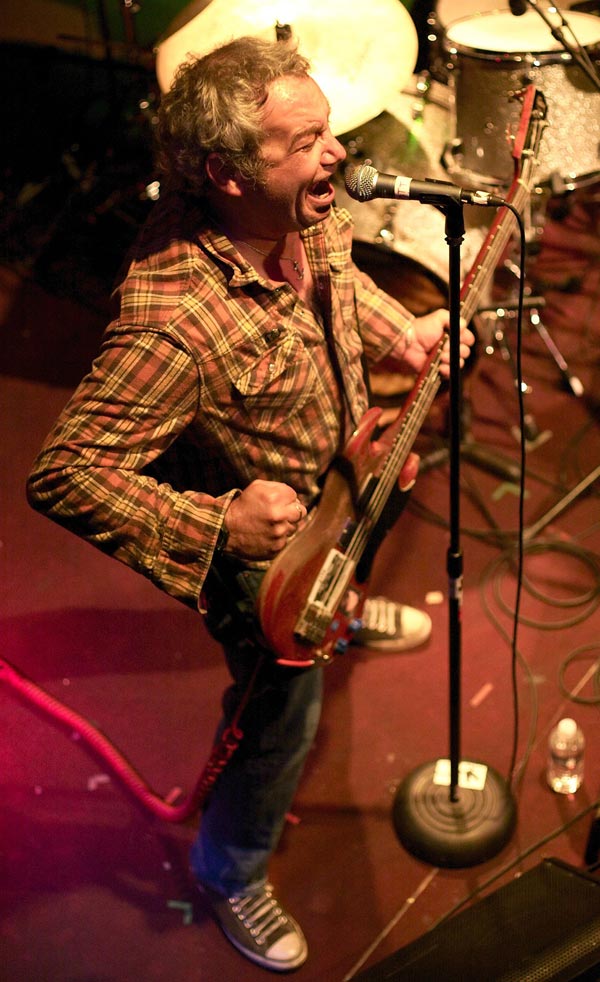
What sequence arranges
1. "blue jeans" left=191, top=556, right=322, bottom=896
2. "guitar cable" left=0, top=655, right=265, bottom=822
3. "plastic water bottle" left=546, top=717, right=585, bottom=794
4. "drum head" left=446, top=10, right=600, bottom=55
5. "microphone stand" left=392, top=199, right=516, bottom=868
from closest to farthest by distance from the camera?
"blue jeans" left=191, top=556, right=322, bottom=896, "guitar cable" left=0, top=655, right=265, bottom=822, "microphone stand" left=392, top=199, right=516, bottom=868, "plastic water bottle" left=546, top=717, right=585, bottom=794, "drum head" left=446, top=10, right=600, bottom=55

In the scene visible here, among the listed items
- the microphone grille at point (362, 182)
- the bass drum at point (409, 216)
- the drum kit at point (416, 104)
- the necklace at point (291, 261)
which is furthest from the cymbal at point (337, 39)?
the microphone grille at point (362, 182)

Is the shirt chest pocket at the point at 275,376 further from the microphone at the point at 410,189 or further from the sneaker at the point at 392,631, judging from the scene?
the sneaker at the point at 392,631

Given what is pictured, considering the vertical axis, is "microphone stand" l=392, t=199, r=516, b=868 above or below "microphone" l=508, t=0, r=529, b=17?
below

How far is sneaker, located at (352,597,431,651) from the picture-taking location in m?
3.24

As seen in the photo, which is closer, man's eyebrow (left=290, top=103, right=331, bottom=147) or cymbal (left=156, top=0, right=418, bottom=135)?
man's eyebrow (left=290, top=103, right=331, bottom=147)

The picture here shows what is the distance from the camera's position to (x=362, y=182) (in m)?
1.65

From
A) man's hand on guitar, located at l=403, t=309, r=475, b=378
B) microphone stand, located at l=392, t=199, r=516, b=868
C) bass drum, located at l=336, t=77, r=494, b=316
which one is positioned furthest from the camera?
bass drum, located at l=336, t=77, r=494, b=316

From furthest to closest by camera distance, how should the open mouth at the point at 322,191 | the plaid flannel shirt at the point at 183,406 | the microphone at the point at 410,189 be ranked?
the open mouth at the point at 322,191 → the plaid flannel shirt at the point at 183,406 → the microphone at the point at 410,189

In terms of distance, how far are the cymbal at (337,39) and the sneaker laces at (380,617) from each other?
1530 mm

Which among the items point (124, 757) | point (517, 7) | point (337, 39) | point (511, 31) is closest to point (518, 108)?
point (517, 7)

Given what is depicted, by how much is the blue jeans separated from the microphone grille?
0.85m

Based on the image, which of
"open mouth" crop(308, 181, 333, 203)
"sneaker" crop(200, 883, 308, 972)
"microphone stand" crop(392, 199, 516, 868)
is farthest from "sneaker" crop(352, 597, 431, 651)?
"open mouth" crop(308, 181, 333, 203)

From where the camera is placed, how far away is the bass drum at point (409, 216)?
3.21 meters

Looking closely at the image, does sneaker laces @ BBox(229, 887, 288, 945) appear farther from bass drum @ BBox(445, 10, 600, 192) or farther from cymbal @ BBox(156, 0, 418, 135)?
bass drum @ BBox(445, 10, 600, 192)
